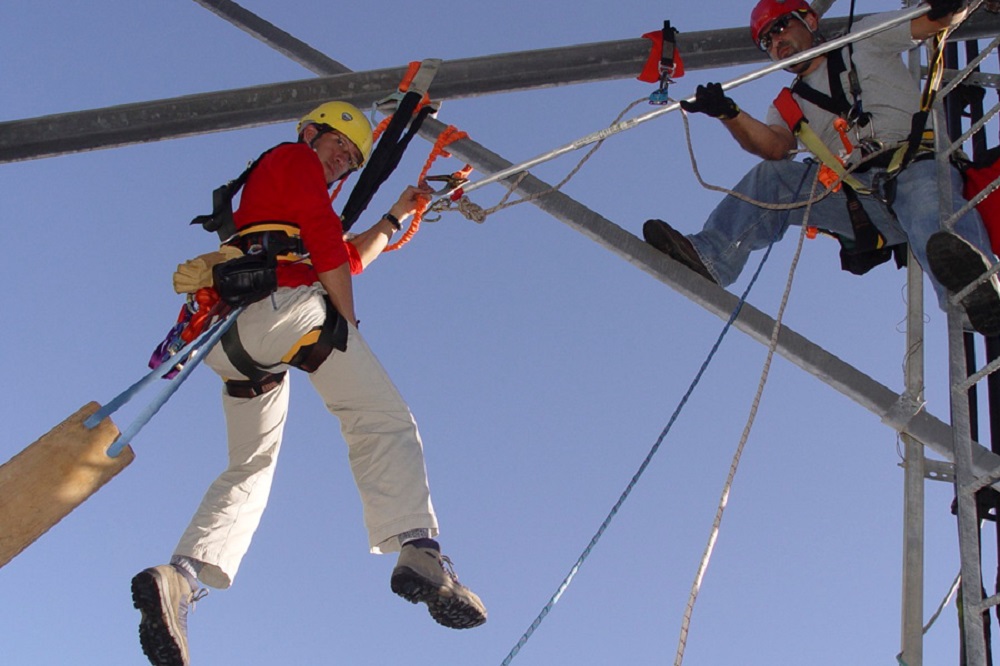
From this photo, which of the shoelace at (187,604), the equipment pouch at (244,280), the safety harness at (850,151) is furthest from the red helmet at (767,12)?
the shoelace at (187,604)

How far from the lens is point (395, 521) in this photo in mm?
4238

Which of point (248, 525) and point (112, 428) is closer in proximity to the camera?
point (112, 428)

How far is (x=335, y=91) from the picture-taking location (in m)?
5.54

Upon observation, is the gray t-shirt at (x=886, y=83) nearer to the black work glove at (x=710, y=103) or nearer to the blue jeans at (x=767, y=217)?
the blue jeans at (x=767, y=217)

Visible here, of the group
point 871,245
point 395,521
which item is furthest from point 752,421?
point 871,245

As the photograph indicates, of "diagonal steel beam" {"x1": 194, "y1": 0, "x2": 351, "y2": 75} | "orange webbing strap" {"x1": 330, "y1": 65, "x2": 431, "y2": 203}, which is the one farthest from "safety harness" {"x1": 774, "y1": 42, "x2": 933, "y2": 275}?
"diagonal steel beam" {"x1": 194, "y1": 0, "x2": 351, "y2": 75}

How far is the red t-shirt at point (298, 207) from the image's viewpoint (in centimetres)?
460

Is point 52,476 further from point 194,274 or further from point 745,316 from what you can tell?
point 745,316

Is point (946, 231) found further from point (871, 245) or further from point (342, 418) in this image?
point (342, 418)

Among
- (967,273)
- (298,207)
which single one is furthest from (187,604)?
(967,273)

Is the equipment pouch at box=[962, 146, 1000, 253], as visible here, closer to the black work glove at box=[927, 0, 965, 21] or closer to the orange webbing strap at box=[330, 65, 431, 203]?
the black work glove at box=[927, 0, 965, 21]

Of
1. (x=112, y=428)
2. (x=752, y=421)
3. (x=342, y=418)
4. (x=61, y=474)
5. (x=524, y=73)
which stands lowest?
(x=61, y=474)

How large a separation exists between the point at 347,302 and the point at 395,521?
35.1 inches

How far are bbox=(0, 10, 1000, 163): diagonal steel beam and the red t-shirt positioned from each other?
2.02ft
